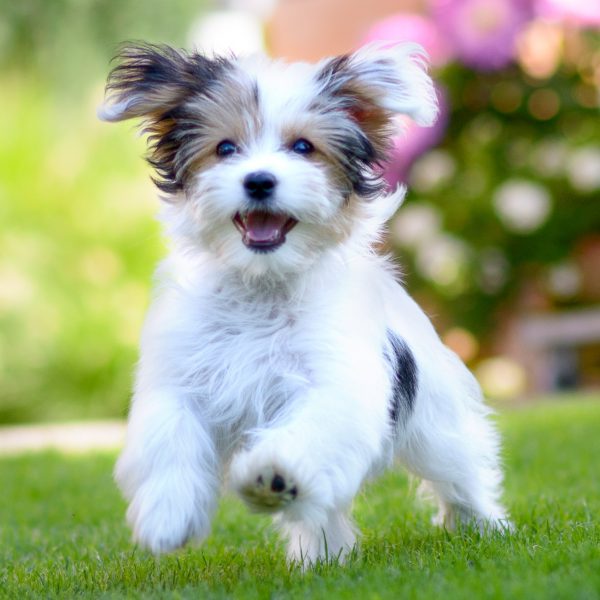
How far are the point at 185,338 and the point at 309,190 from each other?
0.59m

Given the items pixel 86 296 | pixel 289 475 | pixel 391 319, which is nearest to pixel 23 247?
pixel 86 296

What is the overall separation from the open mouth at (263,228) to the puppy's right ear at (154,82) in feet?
1.57

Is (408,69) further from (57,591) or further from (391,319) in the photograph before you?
(57,591)

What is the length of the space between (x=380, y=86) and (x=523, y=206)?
7.48m

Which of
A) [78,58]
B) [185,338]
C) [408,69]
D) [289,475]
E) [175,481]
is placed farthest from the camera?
[78,58]

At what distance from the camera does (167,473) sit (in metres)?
3.46

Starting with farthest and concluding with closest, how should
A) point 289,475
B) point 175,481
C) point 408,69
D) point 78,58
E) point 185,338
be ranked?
point 78,58 < point 408,69 < point 185,338 < point 175,481 < point 289,475

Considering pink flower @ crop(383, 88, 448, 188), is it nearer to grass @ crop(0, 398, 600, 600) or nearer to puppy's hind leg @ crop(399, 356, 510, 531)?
grass @ crop(0, 398, 600, 600)

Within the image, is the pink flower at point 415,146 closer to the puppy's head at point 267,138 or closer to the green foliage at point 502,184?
the green foliage at point 502,184

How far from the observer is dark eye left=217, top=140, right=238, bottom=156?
377 centimetres

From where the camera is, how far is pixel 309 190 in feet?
11.9

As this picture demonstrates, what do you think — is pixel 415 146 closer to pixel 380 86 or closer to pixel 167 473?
Answer: pixel 380 86

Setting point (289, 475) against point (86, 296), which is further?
point (86, 296)

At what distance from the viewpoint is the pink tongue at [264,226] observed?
3705mm
